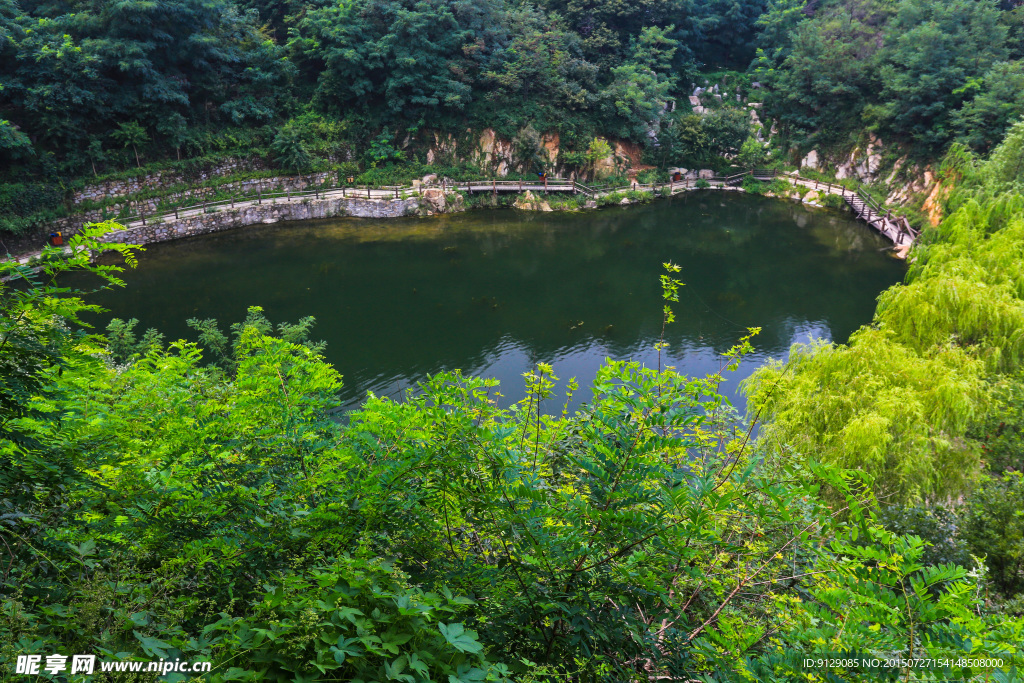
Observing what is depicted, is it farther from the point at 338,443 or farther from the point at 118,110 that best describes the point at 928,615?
the point at 118,110

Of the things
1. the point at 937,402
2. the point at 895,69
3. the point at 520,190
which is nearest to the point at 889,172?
the point at 895,69

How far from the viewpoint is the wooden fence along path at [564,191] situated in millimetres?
22359

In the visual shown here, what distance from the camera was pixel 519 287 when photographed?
1900 centimetres

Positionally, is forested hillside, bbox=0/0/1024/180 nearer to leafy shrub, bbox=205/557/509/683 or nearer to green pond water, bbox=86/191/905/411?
green pond water, bbox=86/191/905/411

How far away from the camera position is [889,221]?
Answer: 2391 cm

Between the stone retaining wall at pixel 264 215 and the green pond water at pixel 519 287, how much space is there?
0.57m

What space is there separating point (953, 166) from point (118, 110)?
30904 mm

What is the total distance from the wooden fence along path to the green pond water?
89 centimetres

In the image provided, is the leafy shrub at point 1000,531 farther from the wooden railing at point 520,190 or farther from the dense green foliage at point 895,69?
the dense green foliage at point 895,69

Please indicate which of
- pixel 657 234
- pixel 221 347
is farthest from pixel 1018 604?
pixel 657 234

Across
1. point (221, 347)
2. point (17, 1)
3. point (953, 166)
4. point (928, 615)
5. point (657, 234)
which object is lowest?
point (221, 347)

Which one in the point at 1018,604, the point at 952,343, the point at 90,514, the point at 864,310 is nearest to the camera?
the point at 90,514

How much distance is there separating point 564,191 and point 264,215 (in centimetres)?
1304

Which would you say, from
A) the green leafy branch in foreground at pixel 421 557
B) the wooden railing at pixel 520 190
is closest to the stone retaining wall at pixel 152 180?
the wooden railing at pixel 520 190
